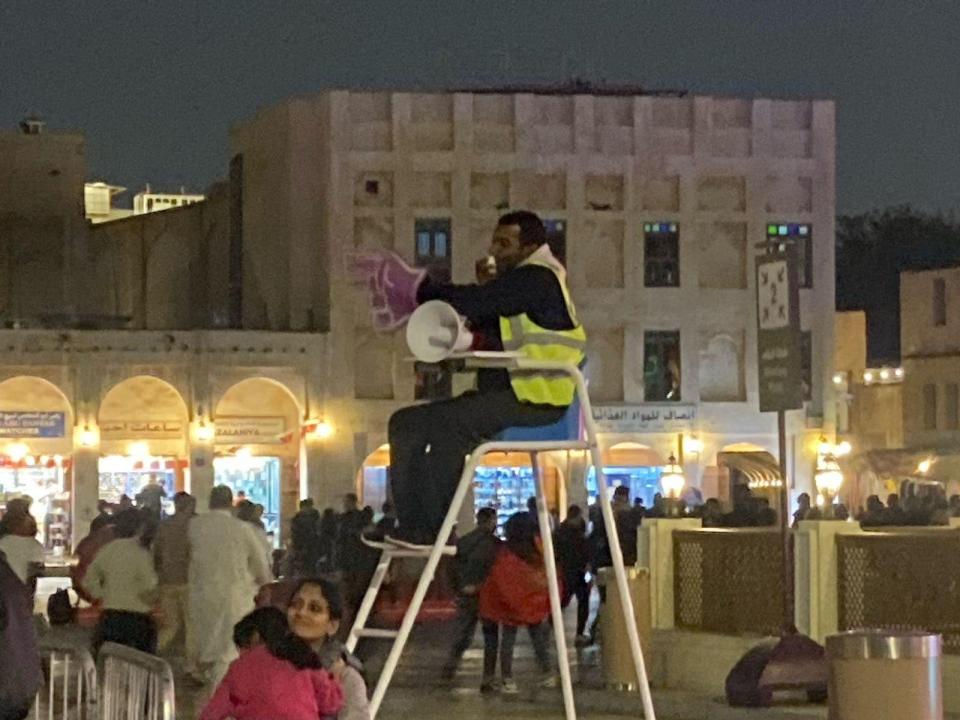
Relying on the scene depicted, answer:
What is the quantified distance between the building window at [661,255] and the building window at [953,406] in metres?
9.30

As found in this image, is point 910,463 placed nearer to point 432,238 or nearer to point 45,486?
point 432,238

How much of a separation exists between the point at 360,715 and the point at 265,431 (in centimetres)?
3932

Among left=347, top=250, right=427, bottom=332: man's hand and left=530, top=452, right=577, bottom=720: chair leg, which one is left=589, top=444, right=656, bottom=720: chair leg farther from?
left=347, top=250, right=427, bottom=332: man's hand

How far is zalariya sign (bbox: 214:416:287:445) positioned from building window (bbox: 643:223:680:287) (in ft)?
29.0

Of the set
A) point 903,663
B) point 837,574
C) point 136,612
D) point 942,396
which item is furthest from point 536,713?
point 942,396

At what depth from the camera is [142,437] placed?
1826 inches

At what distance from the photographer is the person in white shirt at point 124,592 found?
16.6 m

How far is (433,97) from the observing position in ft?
158

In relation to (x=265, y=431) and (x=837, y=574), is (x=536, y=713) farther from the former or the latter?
(x=265, y=431)

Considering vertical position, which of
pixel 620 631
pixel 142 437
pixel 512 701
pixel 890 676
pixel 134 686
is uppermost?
pixel 142 437

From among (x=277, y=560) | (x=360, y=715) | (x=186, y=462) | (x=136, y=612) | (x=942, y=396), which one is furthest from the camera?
(x=942, y=396)

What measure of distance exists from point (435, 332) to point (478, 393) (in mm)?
455

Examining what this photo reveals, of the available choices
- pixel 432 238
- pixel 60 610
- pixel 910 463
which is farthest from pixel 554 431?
pixel 432 238

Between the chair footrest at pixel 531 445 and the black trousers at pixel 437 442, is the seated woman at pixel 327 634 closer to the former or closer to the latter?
the black trousers at pixel 437 442
